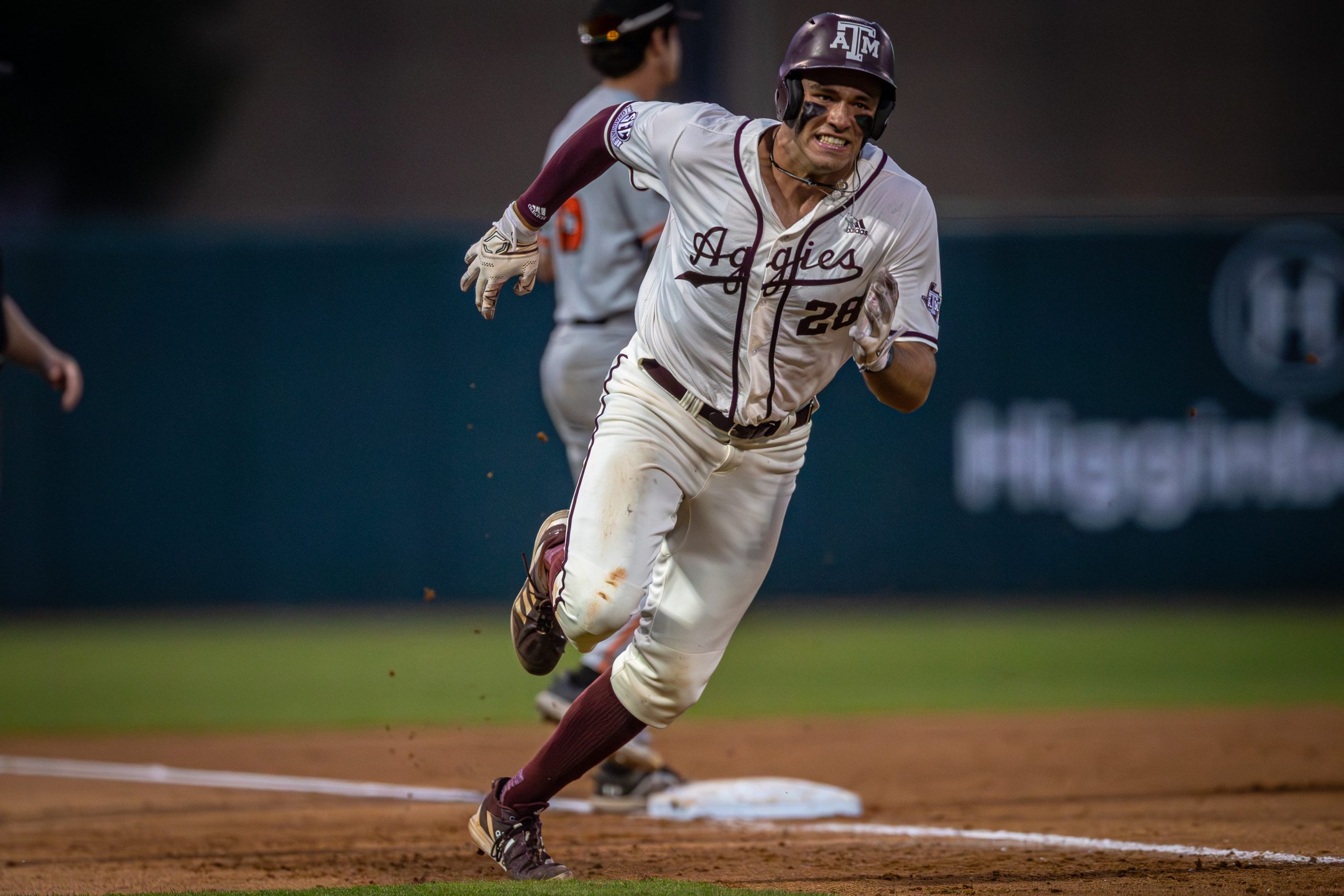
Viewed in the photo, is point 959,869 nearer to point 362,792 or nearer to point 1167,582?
point 362,792

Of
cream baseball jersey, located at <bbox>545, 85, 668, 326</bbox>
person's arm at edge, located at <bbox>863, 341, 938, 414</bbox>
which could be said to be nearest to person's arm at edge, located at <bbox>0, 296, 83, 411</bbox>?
cream baseball jersey, located at <bbox>545, 85, 668, 326</bbox>

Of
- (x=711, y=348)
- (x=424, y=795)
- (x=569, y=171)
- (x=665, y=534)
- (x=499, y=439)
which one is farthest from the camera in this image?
(x=499, y=439)

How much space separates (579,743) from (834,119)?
1.62 metres

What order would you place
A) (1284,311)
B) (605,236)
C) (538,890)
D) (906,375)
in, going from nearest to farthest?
(538,890), (906,375), (605,236), (1284,311)

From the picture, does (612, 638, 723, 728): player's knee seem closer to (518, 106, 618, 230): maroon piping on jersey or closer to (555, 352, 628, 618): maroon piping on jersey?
(555, 352, 628, 618): maroon piping on jersey

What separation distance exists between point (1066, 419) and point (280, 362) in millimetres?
5316

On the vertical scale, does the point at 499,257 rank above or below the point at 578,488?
above

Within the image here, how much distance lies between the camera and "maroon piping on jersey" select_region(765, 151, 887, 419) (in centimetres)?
339

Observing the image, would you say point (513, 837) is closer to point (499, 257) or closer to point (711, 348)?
point (711, 348)

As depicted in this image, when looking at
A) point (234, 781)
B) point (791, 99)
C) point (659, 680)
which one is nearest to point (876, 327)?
point (791, 99)

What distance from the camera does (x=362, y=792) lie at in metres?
5.34

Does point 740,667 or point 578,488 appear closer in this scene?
point 578,488

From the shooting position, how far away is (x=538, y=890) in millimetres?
3248

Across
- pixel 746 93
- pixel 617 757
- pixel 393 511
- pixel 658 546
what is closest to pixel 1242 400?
pixel 746 93
